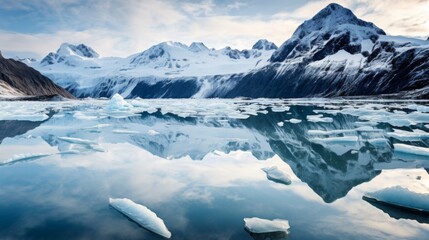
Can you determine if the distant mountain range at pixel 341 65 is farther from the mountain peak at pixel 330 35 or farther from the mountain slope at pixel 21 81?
the mountain slope at pixel 21 81

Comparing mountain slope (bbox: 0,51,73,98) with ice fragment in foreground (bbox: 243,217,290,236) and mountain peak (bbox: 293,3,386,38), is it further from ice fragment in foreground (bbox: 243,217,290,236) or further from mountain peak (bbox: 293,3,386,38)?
mountain peak (bbox: 293,3,386,38)

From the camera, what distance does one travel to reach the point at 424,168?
336 inches

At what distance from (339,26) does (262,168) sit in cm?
18887

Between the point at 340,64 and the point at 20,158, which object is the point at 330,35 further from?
the point at 20,158

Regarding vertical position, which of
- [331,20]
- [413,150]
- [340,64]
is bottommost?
[413,150]

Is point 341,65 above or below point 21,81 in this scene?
above

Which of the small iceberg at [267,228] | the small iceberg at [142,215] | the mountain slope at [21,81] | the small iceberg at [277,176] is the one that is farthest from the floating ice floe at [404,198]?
the mountain slope at [21,81]

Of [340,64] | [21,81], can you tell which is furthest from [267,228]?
[21,81]

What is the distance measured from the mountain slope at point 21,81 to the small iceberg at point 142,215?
430 feet

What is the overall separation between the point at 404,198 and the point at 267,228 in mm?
2828

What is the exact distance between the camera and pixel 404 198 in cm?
580

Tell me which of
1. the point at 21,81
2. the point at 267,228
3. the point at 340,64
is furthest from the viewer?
Result: the point at 21,81

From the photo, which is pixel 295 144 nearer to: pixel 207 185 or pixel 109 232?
pixel 207 185

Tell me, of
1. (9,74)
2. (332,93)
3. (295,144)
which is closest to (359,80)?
(332,93)
